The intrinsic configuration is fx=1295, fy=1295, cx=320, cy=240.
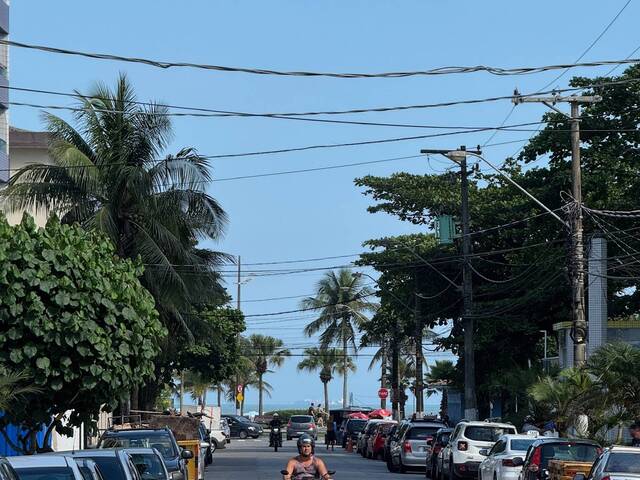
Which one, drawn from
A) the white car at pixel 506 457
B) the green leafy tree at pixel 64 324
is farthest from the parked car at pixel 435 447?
the green leafy tree at pixel 64 324

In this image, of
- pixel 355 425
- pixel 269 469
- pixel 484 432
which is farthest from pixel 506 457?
pixel 355 425

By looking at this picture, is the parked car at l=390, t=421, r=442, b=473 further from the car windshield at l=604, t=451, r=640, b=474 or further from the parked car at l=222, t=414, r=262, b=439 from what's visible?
the parked car at l=222, t=414, r=262, b=439

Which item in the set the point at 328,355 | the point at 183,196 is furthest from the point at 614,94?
the point at 328,355

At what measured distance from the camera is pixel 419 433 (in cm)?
3891

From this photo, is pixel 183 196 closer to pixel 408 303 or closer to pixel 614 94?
pixel 614 94

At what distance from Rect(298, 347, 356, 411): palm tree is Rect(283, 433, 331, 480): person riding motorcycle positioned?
301 feet

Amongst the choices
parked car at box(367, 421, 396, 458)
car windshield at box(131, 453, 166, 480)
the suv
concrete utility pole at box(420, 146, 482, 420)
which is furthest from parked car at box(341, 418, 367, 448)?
car windshield at box(131, 453, 166, 480)

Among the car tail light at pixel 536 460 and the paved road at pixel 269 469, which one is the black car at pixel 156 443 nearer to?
the car tail light at pixel 536 460

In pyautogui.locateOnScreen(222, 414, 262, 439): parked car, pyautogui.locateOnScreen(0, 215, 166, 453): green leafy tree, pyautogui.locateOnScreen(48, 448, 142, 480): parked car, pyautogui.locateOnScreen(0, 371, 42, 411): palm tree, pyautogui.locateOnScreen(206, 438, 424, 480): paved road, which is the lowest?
pyautogui.locateOnScreen(206, 438, 424, 480): paved road

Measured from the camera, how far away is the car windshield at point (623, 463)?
16.8 metres

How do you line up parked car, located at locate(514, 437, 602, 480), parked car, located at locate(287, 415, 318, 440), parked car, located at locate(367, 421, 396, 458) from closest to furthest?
parked car, located at locate(514, 437, 602, 480) < parked car, located at locate(367, 421, 396, 458) < parked car, located at locate(287, 415, 318, 440)

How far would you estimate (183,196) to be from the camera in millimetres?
38250

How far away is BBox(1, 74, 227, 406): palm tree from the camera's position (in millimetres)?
36438

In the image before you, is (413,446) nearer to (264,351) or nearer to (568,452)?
(568,452)
